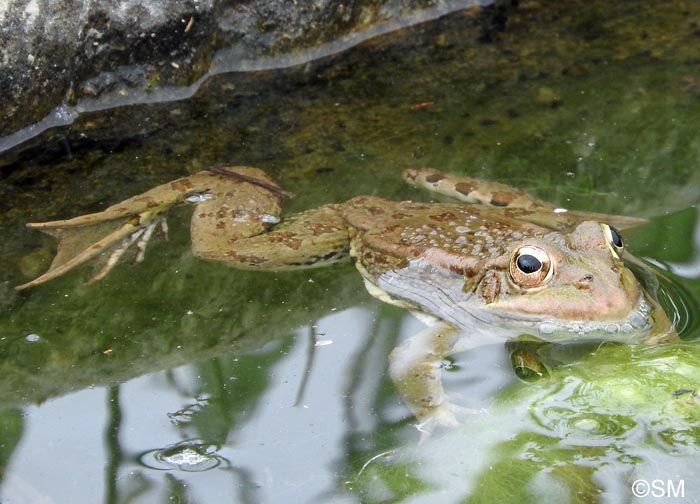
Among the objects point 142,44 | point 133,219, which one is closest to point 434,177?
point 133,219

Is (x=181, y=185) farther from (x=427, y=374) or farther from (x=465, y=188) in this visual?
(x=427, y=374)

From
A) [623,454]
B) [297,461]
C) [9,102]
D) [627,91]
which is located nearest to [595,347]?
[623,454]

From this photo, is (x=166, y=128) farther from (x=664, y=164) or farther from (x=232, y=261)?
(x=664, y=164)

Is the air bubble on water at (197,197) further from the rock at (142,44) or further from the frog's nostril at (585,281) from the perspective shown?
the frog's nostril at (585,281)

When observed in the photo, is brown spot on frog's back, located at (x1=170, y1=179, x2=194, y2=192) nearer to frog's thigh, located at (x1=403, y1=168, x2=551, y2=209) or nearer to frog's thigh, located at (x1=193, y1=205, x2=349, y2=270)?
frog's thigh, located at (x1=193, y1=205, x2=349, y2=270)

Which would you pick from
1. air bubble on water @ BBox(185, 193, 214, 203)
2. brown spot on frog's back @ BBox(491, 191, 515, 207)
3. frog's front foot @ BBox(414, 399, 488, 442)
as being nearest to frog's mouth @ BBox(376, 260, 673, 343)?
frog's front foot @ BBox(414, 399, 488, 442)
